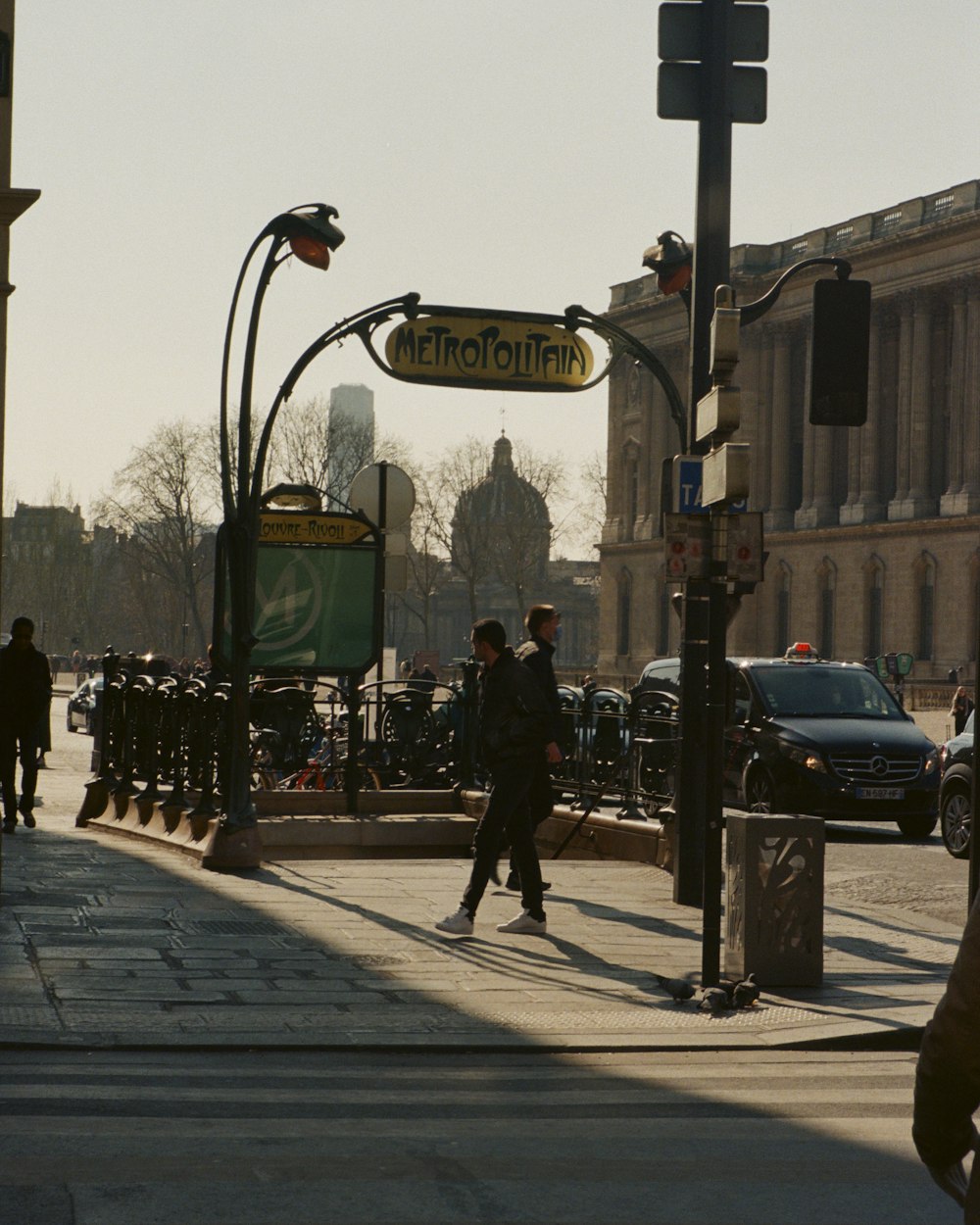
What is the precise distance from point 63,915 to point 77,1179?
6.01m

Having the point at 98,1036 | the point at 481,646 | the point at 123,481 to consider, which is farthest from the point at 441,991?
the point at 123,481

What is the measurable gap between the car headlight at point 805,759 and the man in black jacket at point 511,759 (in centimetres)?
943

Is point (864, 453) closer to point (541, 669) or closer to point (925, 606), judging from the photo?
point (925, 606)

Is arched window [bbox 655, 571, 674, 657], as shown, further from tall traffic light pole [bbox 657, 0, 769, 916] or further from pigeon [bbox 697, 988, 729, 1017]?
pigeon [bbox 697, 988, 729, 1017]

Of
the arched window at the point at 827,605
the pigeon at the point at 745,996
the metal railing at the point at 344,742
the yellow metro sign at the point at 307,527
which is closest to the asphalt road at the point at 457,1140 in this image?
the pigeon at the point at 745,996

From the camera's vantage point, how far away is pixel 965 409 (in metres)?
77.1

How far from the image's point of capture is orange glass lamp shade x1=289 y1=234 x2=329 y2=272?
570 inches

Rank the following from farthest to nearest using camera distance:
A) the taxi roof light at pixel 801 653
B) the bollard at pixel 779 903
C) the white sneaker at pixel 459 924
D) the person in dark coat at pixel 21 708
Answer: the taxi roof light at pixel 801 653, the person in dark coat at pixel 21 708, the white sneaker at pixel 459 924, the bollard at pixel 779 903

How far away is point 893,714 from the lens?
22.4 meters

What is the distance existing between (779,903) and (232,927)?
319 cm

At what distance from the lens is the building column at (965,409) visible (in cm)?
7675

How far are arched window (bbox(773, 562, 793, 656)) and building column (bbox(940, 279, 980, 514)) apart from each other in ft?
Result: 39.5

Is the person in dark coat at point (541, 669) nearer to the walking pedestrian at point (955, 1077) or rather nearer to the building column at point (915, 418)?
the walking pedestrian at point (955, 1077)

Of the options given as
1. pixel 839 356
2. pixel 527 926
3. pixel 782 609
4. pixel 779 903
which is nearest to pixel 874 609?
pixel 782 609
